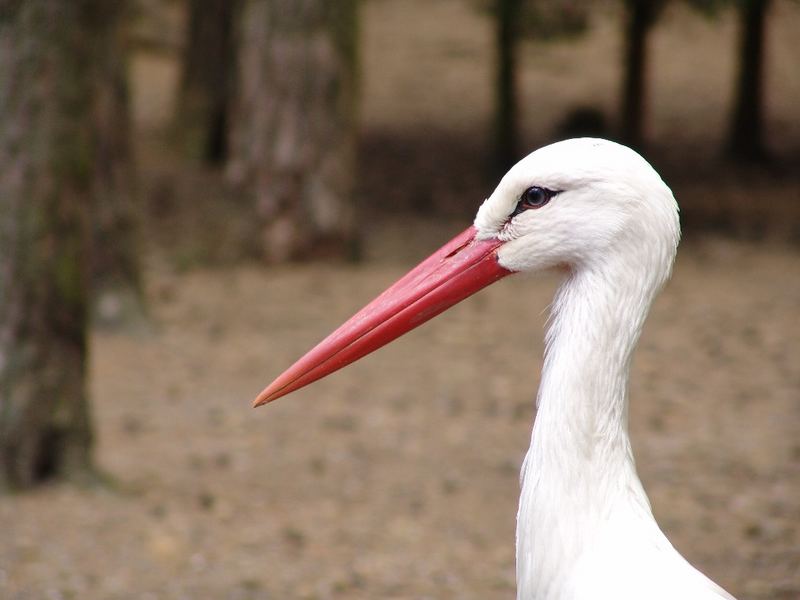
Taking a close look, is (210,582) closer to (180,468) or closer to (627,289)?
(180,468)

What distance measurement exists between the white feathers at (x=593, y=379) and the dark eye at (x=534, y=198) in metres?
0.02

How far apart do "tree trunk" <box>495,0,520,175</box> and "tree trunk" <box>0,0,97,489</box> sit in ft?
29.1

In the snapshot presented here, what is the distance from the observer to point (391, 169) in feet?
51.1

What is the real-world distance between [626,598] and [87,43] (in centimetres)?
391

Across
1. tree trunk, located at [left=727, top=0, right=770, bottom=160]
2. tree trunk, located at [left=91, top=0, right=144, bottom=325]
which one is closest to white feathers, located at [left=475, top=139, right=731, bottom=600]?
tree trunk, located at [left=91, top=0, right=144, bottom=325]

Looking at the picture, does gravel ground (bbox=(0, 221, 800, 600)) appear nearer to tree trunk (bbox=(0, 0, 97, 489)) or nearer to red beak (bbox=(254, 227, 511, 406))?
tree trunk (bbox=(0, 0, 97, 489))

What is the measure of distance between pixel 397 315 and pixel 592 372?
0.55m

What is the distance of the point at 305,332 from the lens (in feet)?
29.7

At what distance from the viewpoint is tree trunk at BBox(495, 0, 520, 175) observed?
14.3 m

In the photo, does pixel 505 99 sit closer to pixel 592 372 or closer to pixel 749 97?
pixel 749 97

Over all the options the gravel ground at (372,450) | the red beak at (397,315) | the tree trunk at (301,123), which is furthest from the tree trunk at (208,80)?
the red beak at (397,315)

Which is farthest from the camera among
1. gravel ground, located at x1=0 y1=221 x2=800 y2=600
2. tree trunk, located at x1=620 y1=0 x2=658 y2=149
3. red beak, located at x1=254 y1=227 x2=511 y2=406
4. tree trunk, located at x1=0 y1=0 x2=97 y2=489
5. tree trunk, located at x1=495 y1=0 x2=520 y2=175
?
tree trunk, located at x1=495 y1=0 x2=520 y2=175

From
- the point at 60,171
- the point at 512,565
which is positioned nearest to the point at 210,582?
the point at 512,565

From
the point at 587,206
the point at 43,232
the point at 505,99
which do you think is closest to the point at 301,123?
the point at 505,99
